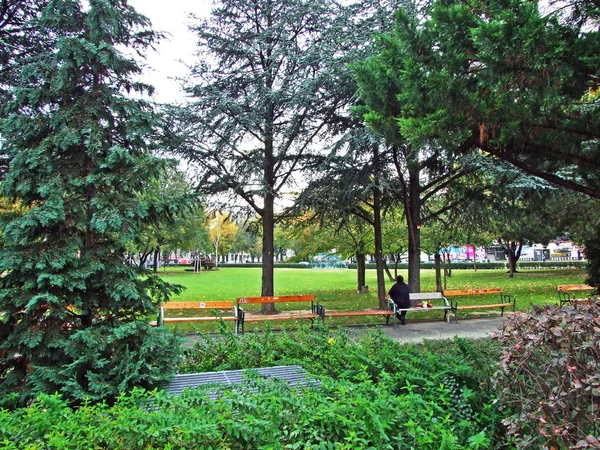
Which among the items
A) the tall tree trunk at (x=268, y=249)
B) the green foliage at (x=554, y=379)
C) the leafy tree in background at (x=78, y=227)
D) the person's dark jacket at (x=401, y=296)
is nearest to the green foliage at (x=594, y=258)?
the person's dark jacket at (x=401, y=296)

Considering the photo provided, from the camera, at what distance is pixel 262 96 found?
36.4ft

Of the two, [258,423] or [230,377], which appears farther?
[230,377]

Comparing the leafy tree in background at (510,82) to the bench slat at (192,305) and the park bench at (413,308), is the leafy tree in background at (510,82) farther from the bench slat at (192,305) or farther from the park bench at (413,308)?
the bench slat at (192,305)

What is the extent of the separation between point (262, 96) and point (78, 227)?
7.55 m

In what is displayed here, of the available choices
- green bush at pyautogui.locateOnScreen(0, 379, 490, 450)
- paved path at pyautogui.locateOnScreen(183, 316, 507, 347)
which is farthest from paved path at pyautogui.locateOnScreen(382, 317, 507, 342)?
green bush at pyautogui.locateOnScreen(0, 379, 490, 450)

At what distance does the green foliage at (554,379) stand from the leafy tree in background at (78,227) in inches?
120

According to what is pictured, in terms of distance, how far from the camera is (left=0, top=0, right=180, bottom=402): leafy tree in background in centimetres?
396

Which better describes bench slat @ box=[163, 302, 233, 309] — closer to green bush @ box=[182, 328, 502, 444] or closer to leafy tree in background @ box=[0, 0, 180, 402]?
green bush @ box=[182, 328, 502, 444]

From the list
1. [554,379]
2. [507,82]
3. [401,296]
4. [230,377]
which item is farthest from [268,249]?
[554,379]

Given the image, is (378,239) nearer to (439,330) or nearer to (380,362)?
(439,330)

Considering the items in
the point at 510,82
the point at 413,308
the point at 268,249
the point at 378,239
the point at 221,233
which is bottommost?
the point at 413,308

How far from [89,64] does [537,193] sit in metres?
11.0

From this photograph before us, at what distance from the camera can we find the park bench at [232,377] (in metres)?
3.84

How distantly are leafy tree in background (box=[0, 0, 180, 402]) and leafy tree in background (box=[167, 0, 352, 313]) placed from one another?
5740 millimetres
